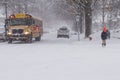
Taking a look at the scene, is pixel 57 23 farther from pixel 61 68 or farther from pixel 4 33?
pixel 61 68

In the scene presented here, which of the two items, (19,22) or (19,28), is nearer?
(19,28)

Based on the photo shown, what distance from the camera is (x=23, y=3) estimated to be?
7338 cm

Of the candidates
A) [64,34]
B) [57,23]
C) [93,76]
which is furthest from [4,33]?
[57,23]

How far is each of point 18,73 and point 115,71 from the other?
377cm

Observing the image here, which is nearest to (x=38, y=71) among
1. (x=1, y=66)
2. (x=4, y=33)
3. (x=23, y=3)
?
(x=1, y=66)

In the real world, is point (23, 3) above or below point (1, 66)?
above

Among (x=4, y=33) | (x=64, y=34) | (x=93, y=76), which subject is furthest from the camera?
(x=64, y=34)

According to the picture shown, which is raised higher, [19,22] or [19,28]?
[19,22]

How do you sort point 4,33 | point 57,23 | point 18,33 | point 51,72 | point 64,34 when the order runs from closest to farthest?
point 51,72, point 18,33, point 4,33, point 64,34, point 57,23

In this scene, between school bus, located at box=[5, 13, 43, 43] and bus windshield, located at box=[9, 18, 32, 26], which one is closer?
school bus, located at box=[5, 13, 43, 43]

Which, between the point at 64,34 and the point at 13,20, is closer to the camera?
the point at 13,20

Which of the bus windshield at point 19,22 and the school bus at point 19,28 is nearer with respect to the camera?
the school bus at point 19,28

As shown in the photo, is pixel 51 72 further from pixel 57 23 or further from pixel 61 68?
pixel 57 23

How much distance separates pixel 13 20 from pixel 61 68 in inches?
994
